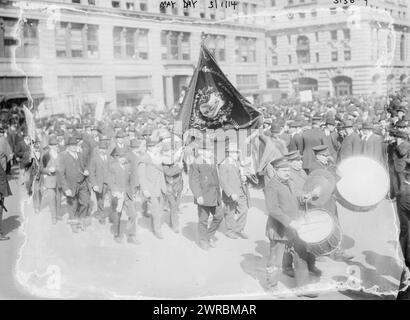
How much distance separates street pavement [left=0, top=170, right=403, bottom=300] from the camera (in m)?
6.05

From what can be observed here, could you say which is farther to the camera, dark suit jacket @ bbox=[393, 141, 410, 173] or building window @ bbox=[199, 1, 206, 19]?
building window @ bbox=[199, 1, 206, 19]

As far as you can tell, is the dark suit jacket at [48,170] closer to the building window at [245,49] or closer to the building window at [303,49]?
the building window at [245,49]

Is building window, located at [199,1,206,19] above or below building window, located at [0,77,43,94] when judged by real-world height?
above

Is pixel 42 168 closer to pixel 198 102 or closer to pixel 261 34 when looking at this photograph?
pixel 198 102

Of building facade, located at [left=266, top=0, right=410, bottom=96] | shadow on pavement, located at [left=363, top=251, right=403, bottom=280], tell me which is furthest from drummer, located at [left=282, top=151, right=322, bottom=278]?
building facade, located at [left=266, top=0, right=410, bottom=96]

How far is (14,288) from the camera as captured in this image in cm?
649

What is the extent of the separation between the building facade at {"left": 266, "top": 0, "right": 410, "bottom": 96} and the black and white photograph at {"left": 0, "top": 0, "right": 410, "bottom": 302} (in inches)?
2.8

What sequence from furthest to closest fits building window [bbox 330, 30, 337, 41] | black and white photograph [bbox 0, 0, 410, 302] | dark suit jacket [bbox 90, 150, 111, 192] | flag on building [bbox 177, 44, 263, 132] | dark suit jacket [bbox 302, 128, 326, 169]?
1. building window [bbox 330, 30, 337, 41]
2. dark suit jacket [bbox 302, 128, 326, 169]
3. flag on building [bbox 177, 44, 263, 132]
4. dark suit jacket [bbox 90, 150, 111, 192]
5. black and white photograph [bbox 0, 0, 410, 302]

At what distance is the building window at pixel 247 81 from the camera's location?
444 inches

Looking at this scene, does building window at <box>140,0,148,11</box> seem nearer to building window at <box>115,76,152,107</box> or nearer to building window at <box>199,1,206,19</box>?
building window at <box>199,1,206,19</box>

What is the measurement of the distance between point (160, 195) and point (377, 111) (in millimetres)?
10798

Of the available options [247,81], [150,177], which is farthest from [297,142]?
[150,177]

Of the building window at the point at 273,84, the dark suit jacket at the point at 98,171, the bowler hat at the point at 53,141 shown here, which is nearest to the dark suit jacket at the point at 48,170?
the bowler hat at the point at 53,141
